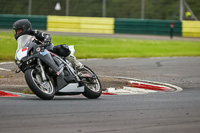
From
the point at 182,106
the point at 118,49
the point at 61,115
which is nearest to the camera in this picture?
the point at 61,115

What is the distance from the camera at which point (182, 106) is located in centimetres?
873

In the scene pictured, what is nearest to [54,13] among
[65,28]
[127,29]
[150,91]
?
[65,28]

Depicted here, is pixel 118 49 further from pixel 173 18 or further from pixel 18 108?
pixel 18 108

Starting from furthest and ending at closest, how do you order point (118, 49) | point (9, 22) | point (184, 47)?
1. point (9, 22)
2. point (184, 47)
3. point (118, 49)

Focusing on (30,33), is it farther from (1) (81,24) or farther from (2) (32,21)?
(2) (32,21)

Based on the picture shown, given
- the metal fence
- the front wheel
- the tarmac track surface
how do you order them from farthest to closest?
the metal fence
the front wheel
the tarmac track surface

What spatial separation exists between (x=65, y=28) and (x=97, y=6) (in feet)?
10.3

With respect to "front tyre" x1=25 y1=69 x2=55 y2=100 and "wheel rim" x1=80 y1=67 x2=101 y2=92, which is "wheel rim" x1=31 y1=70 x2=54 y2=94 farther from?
"wheel rim" x1=80 y1=67 x2=101 y2=92

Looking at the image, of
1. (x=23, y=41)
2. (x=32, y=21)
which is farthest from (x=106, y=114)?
(x=32, y=21)

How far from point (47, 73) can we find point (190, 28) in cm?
2780

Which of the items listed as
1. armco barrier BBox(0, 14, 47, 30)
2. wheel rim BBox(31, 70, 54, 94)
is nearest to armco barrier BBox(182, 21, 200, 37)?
armco barrier BBox(0, 14, 47, 30)

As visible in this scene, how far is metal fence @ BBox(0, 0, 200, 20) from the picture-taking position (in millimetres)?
37094

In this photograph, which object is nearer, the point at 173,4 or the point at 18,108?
the point at 18,108

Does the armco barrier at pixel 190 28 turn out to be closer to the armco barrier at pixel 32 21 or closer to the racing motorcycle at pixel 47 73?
the armco barrier at pixel 32 21
